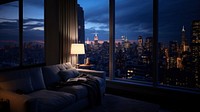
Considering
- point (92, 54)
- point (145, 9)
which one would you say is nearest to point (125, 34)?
point (145, 9)

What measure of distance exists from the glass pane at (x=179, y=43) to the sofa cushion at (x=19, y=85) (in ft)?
9.32

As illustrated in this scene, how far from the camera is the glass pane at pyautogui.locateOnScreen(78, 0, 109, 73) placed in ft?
16.1

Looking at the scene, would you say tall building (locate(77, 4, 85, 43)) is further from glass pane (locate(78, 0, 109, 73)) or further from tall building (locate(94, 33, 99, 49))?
tall building (locate(94, 33, 99, 49))

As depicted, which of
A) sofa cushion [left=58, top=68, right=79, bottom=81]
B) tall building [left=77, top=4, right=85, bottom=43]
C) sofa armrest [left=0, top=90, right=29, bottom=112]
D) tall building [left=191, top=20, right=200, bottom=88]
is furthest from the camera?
tall building [left=77, top=4, right=85, bottom=43]

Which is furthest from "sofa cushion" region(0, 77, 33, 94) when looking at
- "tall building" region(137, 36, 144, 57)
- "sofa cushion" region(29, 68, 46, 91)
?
"tall building" region(137, 36, 144, 57)

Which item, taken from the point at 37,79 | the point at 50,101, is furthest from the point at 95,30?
the point at 50,101

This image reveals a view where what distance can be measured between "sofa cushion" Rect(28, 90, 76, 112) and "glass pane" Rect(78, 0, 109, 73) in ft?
7.12

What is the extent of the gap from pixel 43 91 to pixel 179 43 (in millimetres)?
2962

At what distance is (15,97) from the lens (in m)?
2.29

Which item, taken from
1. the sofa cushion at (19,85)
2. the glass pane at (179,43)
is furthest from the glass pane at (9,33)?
the glass pane at (179,43)

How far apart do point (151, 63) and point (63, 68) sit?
2048 millimetres

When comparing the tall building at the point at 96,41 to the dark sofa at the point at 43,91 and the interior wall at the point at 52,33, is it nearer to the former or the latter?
the interior wall at the point at 52,33

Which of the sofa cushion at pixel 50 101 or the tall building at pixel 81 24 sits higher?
the tall building at pixel 81 24

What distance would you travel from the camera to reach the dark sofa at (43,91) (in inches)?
89.3
